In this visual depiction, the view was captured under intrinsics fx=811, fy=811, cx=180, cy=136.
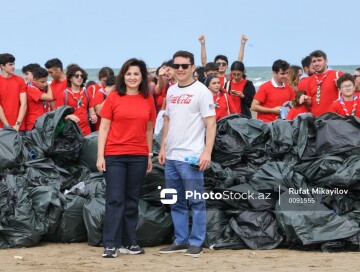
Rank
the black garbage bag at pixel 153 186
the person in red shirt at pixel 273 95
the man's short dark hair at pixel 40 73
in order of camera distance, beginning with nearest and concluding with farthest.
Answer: the black garbage bag at pixel 153 186
the person in red shirt at pixel 273 95
the man's short dark hair at pixel 40 73

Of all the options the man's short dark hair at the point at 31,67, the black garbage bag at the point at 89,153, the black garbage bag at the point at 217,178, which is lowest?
the black garbage bag at the point at 217,178

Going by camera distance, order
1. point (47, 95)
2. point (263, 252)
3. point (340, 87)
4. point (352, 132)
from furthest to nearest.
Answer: point (47, 95) < point (340, 87) < point (352, 132) < point (263, 252)

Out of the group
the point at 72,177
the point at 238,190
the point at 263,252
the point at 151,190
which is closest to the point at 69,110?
the point at 72,177

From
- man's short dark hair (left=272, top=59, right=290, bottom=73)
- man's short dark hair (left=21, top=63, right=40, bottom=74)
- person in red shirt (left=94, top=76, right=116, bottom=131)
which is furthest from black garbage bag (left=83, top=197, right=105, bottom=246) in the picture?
man's short dark hair (left=272, top=59, right=290, bottom=73)

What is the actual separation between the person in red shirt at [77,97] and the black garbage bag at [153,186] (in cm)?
232

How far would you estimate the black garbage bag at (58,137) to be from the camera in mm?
8570

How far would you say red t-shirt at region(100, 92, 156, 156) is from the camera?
7137 mm

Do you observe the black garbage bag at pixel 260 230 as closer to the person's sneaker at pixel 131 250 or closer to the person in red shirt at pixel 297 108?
the person's sneaker at pixel 131 250

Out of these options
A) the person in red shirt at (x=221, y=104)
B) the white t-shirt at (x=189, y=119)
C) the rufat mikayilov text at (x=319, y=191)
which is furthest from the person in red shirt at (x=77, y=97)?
the rufat mikayilov text at (x=319, y=191)

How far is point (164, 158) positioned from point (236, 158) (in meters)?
1.00

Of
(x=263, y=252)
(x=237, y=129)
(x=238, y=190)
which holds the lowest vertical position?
(x=263, y=252)

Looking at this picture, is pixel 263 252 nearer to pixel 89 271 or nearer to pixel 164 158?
pixel 164 158

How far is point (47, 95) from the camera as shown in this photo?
9.91 m

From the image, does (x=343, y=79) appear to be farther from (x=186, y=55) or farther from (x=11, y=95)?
(x=11, y=95)
